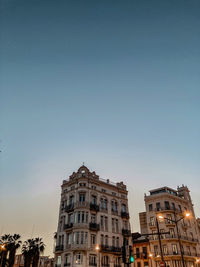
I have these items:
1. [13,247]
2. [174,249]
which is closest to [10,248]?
[13,247]

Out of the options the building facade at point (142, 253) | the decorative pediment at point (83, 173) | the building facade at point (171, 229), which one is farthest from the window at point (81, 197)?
the building facade at point (142, 253)

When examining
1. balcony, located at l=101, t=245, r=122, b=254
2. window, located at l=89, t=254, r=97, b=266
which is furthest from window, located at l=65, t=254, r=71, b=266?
balcony, located at l=101, t=245, r=122, b=254

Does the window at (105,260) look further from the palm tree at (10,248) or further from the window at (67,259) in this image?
the palm tree at (10,248)

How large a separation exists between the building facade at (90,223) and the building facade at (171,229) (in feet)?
35.9

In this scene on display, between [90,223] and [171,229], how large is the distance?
23.5m

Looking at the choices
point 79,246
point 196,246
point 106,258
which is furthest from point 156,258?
point 79,246

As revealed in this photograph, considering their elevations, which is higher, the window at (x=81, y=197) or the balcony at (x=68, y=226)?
the window at (x=81, y=197)

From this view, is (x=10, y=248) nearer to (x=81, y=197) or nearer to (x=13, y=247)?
(x=13, y=247)

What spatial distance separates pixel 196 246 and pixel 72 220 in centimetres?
3587

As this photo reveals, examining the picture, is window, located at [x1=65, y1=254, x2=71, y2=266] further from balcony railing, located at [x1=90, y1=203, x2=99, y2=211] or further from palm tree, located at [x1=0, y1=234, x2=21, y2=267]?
palm tree, located at [x1=0, y1=234, x2=21, y2=267]

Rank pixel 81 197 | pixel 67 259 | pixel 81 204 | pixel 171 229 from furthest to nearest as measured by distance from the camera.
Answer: pixel 171 229, pixel 81 197, pixel 81 204, pixel 67 259

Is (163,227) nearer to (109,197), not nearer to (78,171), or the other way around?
(109,197)

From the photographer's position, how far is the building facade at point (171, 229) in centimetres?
5103

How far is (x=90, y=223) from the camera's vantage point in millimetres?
41750
